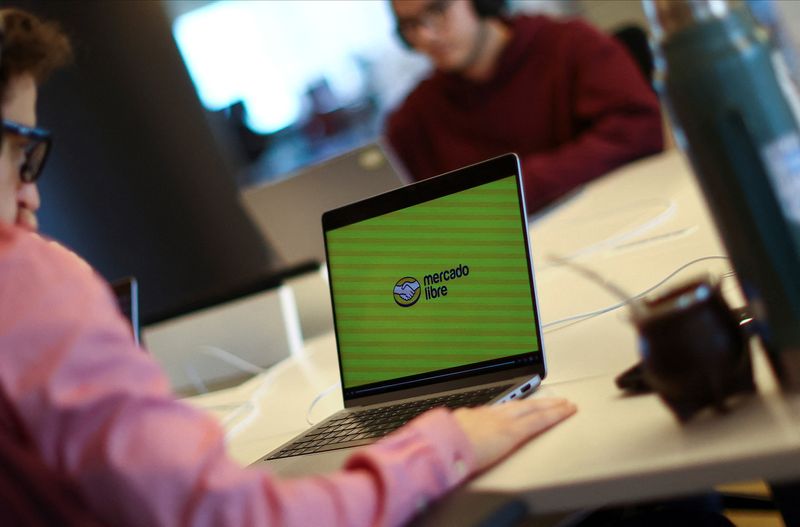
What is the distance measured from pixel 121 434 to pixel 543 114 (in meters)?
2.25

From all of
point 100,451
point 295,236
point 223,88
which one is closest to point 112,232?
point 295,236

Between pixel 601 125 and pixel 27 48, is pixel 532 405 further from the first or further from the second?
pixel 601 125

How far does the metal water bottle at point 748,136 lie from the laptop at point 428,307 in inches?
12.8

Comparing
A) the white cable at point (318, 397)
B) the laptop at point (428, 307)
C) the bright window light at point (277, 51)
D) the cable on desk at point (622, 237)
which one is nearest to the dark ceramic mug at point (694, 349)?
the laptop at point (428, 307)

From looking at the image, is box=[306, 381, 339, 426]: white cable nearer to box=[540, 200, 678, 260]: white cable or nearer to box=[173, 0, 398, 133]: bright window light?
box=[540, 200, 678, 260]: white cable

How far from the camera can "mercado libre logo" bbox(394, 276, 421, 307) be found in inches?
40.3

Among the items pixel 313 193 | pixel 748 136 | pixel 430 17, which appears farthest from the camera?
pixel 430 17

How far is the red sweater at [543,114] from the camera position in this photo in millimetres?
2348

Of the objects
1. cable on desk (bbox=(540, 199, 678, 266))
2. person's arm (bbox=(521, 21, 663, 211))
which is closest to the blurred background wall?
person's arm (bbox=(521, 21, 663, 211))

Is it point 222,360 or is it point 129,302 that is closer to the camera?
point 129,302

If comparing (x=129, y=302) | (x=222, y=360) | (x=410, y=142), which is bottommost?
(x=222, y=360)

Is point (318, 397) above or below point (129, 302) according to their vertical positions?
below

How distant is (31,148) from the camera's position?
2.94ft

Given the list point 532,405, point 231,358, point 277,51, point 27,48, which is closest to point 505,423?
point 532,405
